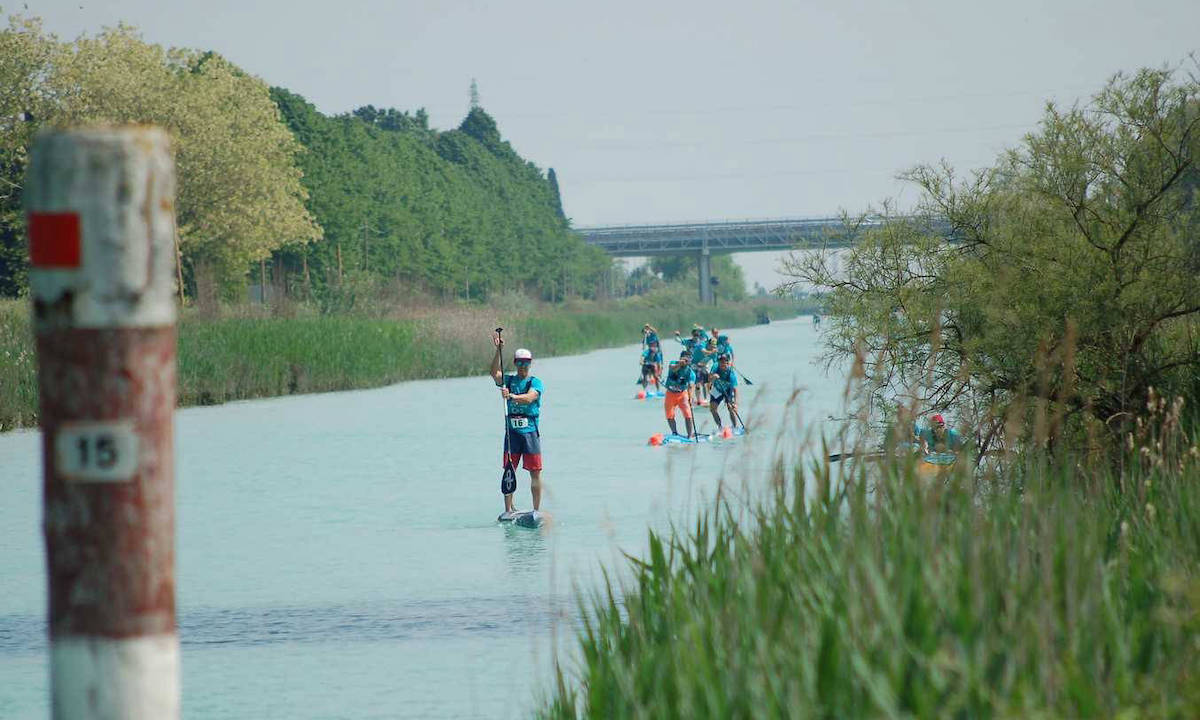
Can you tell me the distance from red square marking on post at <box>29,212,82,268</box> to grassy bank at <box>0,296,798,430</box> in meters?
24.6

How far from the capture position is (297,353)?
119ft

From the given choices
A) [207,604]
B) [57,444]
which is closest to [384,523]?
[207,604]

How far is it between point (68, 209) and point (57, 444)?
42 cm

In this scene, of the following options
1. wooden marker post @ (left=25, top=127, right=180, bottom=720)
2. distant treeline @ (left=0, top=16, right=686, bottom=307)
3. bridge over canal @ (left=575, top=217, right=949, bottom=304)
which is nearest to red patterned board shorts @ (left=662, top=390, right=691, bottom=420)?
wooden marker post @ (left=25, top=127, right=180, bottom=720)

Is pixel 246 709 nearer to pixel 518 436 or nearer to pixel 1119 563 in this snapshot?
pixel 1119 563

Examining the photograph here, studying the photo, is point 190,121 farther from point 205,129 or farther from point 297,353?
point 297,353

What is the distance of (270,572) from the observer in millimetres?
12391

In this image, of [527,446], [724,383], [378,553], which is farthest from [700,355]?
[378,553]

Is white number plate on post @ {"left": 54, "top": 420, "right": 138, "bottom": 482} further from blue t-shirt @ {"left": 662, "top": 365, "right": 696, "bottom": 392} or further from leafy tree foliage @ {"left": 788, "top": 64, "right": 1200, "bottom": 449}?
blue t-shirt @ {"left": 662, "top": 365, "right": 696, "bottom": 392}

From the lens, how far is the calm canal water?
8.31m

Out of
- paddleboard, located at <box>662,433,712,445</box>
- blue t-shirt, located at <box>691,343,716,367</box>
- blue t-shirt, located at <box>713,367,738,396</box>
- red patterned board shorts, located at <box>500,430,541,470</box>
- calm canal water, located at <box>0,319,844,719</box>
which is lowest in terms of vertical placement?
calm canal water, located at <box>0,319,844,719</box>

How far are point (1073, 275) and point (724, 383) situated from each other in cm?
1245

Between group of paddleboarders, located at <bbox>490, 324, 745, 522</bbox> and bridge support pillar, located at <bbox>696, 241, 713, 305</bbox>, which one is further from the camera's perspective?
bridge support pillar, located at <bbox>696, 241, 713, 305</bbox>

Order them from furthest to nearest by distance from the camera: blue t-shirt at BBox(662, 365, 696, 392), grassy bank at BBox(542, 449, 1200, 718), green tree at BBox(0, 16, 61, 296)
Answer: green tree at BBox(0, 16, 61, 296)
blue t-shirt at BBox(662, 365, 696, 392)
grassy bank at BBox(542, 449, 1200, 718)
